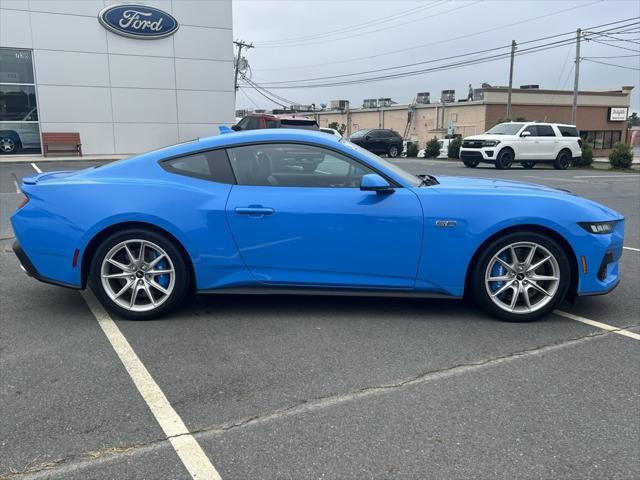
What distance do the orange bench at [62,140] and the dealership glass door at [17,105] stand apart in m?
0.58

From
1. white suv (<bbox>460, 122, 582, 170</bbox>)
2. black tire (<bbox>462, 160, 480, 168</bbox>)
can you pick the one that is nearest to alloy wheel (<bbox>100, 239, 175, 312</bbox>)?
white suv (<bbox>460, 122, 582, 170</bbox>)

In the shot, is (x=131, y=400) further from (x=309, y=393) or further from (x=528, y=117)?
(x=528, y=117)

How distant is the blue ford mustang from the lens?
4102 mm

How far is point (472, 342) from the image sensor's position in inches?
153

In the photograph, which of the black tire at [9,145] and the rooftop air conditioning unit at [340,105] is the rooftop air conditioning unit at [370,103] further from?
the black tire at [9,145]

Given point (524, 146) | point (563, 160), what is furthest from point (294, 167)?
point (563, 160)

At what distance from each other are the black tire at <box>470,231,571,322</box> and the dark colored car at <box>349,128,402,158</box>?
84.7 feet

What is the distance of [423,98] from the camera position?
55.2 metres

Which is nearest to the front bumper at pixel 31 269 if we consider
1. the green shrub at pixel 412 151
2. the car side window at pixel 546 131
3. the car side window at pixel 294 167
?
the car side window at pixel 294 167

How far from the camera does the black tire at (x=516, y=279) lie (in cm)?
416

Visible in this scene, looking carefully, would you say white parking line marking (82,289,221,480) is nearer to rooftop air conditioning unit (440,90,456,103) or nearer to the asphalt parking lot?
the asphalt parking lot

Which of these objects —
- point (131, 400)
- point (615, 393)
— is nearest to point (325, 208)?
point (131, 400)

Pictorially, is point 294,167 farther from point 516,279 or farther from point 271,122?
point 271,122

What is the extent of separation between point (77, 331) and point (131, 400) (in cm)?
126
